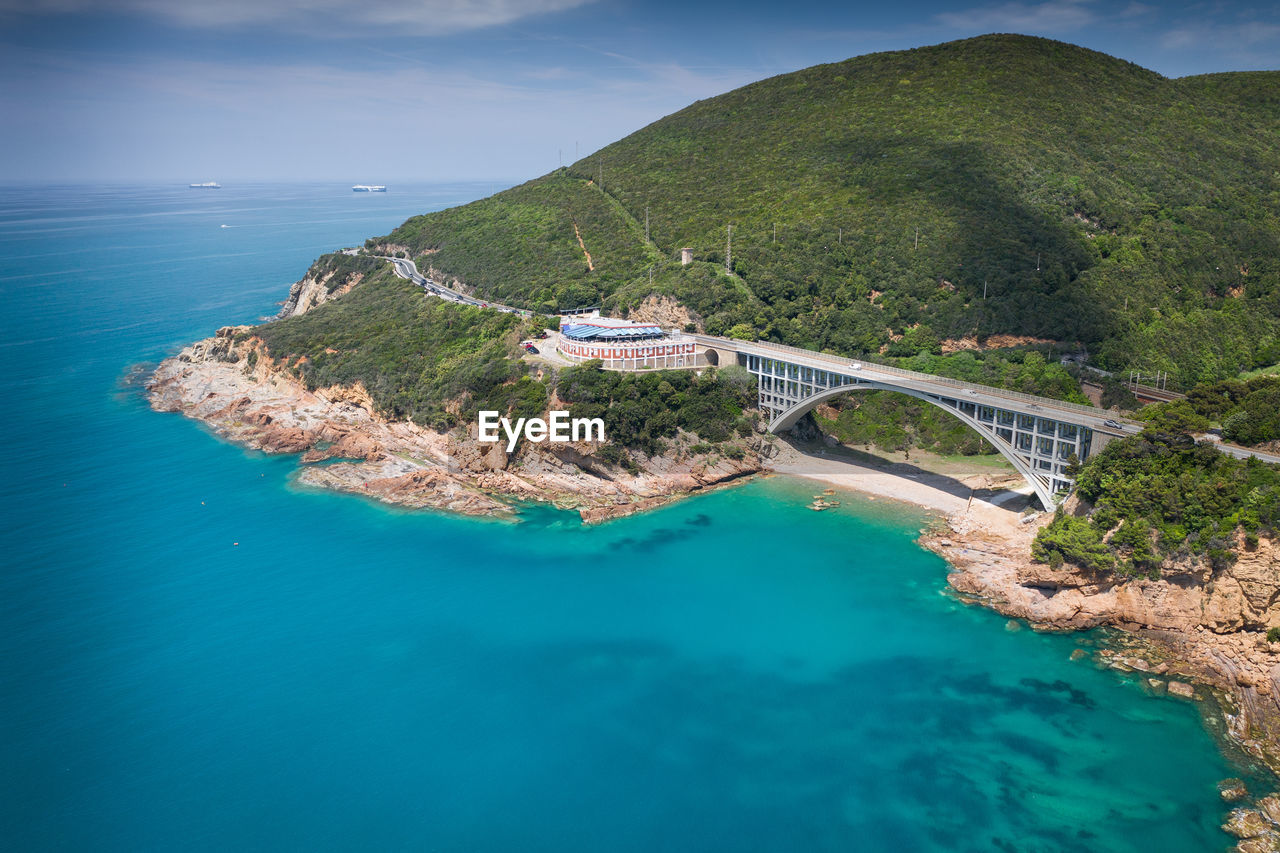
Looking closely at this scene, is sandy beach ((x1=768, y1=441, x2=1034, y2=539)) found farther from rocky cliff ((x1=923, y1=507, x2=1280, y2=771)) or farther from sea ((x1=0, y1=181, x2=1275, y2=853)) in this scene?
rocky cliff ((x1=923, y1=507, x2=1280, y2=771))

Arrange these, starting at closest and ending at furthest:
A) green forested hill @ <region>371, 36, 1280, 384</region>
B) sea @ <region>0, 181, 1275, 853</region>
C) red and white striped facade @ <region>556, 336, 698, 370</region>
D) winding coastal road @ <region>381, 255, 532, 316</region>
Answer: sea @ <region>0, 181, 1275, 853</region> → red and white striped facade @ <region>556, 336, 698, 370</region> → green forested hill @ <region>371, 36, 1280, 384</region> → winding coastal road @ <region>381, 255, 532, 316</region>

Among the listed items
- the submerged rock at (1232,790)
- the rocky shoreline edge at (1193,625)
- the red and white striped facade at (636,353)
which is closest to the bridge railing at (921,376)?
the red and white striped facade at (636,353)

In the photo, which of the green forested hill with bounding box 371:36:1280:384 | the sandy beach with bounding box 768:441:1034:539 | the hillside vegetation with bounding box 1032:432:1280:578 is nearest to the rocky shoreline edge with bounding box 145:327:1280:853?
the sandy beach with bounding box 768:441:1034:539

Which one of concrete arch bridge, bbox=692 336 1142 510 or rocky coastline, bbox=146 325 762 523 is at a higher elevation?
concrete arch bridge, bbox=692 336 1142 510

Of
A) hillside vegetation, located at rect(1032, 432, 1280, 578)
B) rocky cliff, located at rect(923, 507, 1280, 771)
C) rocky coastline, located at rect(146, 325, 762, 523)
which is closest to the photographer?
rocky cliff, located at rect(923, 507, 1280, 771)

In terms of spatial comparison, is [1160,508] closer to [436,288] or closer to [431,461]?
[431,461]

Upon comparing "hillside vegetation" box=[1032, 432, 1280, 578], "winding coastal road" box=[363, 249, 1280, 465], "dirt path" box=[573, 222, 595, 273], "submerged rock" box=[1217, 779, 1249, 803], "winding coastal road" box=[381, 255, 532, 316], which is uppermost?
"dirt path" box=[573, 222, 595, 273]

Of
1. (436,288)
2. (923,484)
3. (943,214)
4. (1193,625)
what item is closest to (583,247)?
(436,288)
